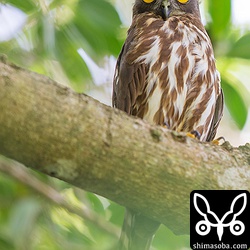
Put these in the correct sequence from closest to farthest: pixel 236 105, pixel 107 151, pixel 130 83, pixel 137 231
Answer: pixel 107 151 < pixel 137 231 < pixel 236 105 < pixel 130 83

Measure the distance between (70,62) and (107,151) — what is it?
1.23m

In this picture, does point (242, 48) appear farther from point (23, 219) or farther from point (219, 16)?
point (23, 219)

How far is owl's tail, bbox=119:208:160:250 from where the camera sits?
136 inches

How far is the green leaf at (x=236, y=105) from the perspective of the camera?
12.5ft

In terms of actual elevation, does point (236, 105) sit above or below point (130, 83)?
below

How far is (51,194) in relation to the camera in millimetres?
3721

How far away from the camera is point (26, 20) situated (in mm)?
3404

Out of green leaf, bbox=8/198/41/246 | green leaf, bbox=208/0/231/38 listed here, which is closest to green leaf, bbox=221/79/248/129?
green leaf, bbox=208/0/231/38

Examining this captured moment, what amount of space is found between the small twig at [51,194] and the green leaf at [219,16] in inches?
50.5

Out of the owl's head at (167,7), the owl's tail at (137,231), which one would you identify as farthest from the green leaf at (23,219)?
the owl's head at (167,7)

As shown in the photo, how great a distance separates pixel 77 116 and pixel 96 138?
0.36 feet

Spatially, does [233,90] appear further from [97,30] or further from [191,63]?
[97,30]

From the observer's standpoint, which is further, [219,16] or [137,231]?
[219,16]

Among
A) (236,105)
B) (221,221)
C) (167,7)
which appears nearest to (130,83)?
(236,105)
